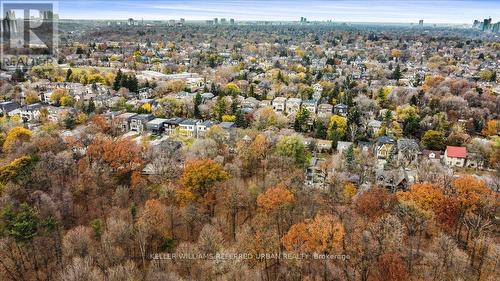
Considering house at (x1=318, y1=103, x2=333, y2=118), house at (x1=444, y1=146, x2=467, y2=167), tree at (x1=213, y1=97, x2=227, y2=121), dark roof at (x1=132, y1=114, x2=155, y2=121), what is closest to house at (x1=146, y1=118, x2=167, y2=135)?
dark roof at (x1=132, y1=114, x2=155, y2=121)

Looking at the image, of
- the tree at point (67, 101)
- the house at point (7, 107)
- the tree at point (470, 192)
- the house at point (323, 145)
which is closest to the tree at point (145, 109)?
the tree at point (67, 101)

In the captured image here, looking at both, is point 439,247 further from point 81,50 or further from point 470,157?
point 81,50

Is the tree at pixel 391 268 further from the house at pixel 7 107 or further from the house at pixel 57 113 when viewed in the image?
the house at pixel 7 107

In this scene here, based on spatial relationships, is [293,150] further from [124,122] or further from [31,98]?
[31,98]

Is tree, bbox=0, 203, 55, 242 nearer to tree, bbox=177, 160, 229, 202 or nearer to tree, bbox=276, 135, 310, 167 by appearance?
tree, bbox=177, 160, 229, 202

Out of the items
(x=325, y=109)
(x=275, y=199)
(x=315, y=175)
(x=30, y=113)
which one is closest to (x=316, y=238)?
(x=275, y=199)

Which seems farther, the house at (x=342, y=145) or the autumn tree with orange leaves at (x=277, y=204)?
the house at (x=342, y=145)

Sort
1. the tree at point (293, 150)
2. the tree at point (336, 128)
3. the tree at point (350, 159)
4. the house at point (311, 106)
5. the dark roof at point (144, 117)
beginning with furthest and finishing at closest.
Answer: the house at point (311, 106) → the dark roof at point (144, 117) → the tree at point (336, 128) → the tree at point (293, 150) → the tree at point (350, 159)
